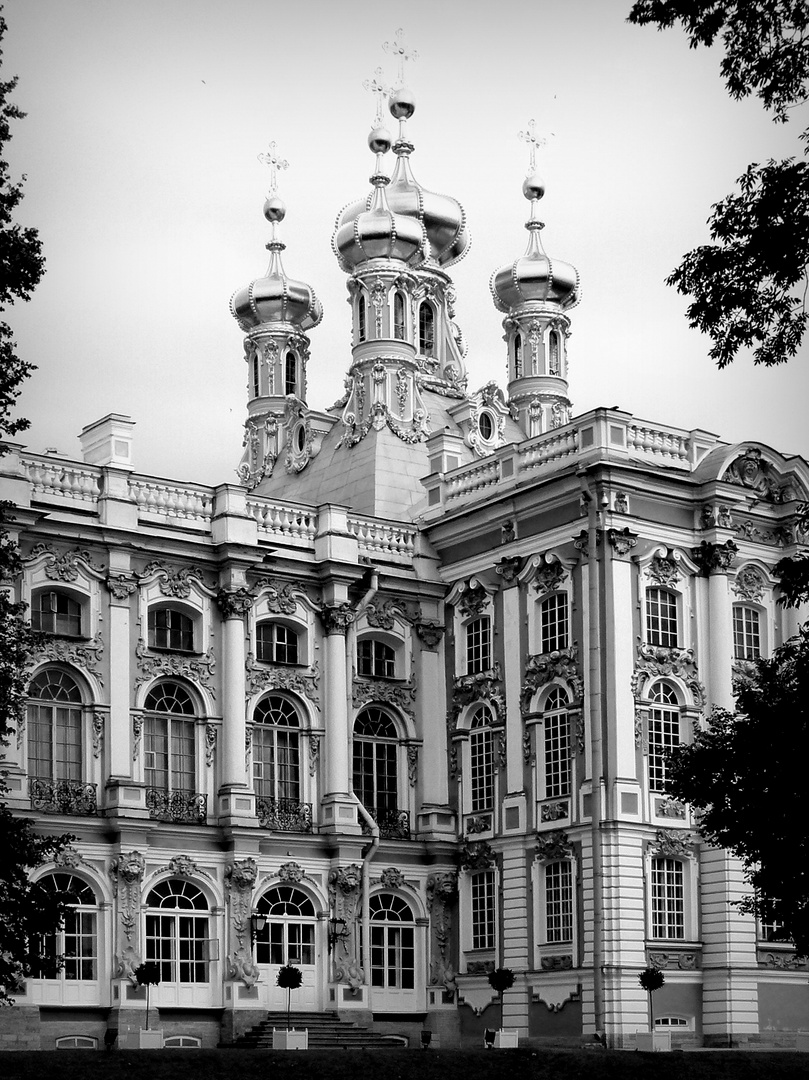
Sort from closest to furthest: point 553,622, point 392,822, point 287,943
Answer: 1. point 287,943
2. point 553,622
3. point 392,822

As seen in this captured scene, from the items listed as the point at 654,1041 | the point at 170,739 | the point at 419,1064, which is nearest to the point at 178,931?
the point at 170,739

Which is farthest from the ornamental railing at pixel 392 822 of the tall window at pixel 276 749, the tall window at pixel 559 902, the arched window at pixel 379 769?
the tall window at pixel 559 902

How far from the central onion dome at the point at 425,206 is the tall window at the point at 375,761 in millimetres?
14856

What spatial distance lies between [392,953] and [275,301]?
19751 mm

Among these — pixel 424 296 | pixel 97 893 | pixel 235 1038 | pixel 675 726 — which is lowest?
pixel 235 1038

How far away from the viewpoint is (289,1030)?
1334 inches

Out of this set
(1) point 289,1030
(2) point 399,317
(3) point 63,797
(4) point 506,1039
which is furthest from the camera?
(2) point 399,317

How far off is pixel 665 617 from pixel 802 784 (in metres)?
14.8

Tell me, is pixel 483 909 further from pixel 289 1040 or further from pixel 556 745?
pixel 289 1040

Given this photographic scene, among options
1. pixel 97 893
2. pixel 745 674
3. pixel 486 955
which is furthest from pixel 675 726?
pixel 97 893

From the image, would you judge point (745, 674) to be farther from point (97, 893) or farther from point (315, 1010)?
point (97, 893)

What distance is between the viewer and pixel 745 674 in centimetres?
3716

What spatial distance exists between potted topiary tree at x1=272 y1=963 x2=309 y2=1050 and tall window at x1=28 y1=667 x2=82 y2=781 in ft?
16.6

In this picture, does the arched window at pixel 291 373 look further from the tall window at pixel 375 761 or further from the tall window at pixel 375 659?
the tall window at pixel 375 761
